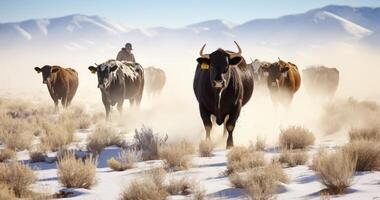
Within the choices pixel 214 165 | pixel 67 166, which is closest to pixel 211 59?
pixel 214 165

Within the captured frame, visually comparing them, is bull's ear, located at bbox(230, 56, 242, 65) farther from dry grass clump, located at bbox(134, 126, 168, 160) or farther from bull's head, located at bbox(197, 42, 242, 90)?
dry grass clump, located at bbox(134, 126, 168, 160)

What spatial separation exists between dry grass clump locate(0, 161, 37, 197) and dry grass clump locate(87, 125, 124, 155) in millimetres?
3121

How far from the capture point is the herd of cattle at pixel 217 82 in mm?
10070

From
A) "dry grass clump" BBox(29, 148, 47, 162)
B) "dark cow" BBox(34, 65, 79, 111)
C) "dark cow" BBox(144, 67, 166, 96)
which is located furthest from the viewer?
"dark cow" BBox(144, 67, 166, 96)

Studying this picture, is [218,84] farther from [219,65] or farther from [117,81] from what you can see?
[117,81]

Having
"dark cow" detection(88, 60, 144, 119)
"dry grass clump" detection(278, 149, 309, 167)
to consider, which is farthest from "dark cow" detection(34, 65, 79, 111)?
"dry grass clump" detection(278, 149, 309, 167)

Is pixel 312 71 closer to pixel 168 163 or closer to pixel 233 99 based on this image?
pixel 233 99

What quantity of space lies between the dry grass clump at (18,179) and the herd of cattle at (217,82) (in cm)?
422

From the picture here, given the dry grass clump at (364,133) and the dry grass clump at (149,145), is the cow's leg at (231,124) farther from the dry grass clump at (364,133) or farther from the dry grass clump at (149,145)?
the dry grass clump at (364,133)

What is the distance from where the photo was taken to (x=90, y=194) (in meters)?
6.50

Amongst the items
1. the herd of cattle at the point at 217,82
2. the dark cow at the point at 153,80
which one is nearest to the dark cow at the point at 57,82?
the herd of cattle at the point at 217,82

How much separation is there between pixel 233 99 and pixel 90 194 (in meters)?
4.72

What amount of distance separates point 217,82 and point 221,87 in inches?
6.4

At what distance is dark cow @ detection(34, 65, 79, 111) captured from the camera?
19.1m
